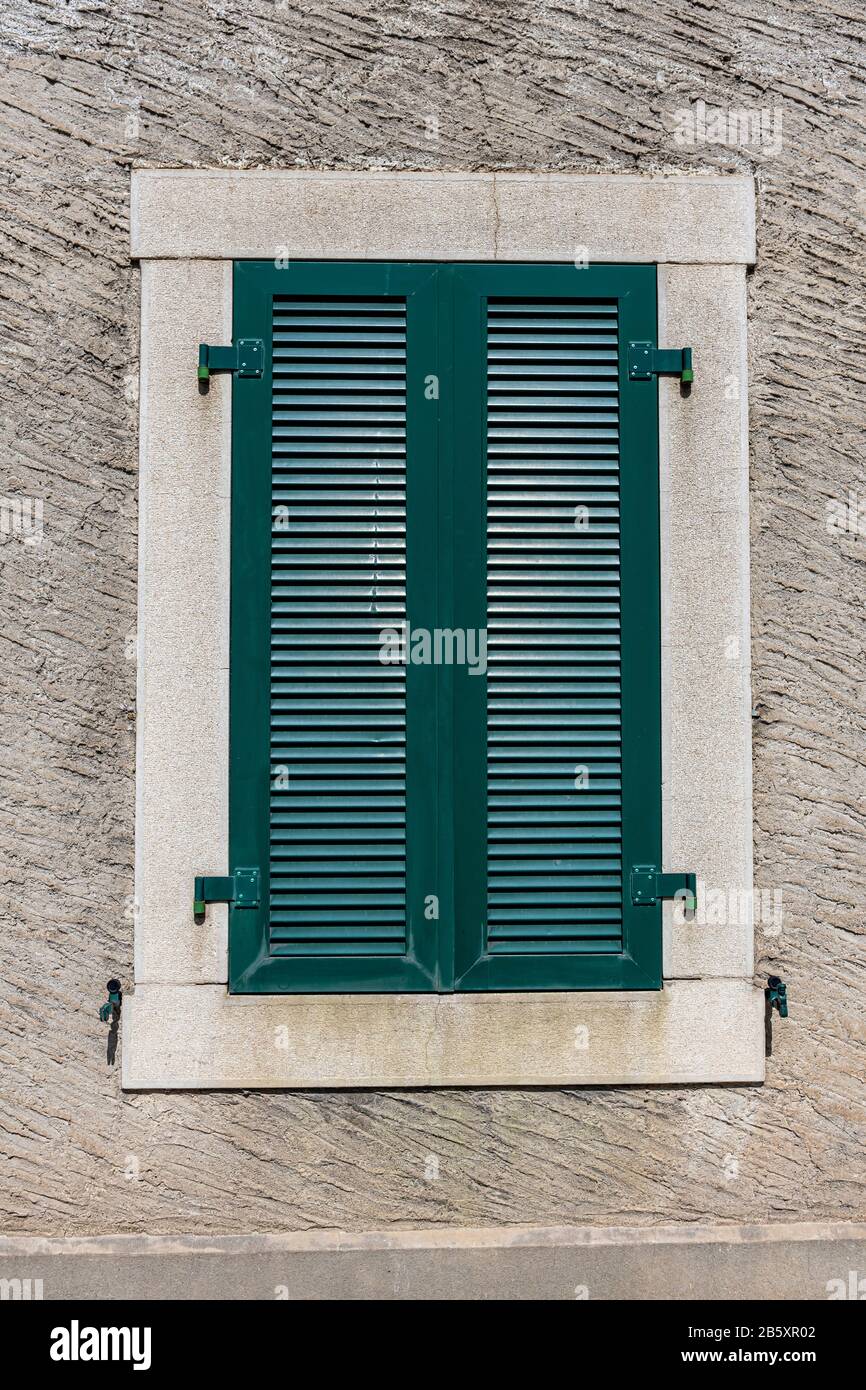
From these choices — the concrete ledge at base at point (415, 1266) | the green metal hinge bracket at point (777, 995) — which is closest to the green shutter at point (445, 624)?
the green metal hinge bracket at point (777, 995)

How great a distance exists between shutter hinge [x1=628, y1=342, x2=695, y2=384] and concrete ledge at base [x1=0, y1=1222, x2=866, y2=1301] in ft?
9.54

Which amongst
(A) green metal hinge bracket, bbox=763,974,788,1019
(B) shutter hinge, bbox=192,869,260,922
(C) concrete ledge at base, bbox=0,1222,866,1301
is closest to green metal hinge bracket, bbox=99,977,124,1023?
(B) shutter hinge, bbox=192,869,260,922

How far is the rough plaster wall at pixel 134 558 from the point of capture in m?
3.70

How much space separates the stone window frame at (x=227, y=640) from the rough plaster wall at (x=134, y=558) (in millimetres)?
96

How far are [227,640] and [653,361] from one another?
1.74 meters

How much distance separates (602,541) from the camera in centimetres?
376

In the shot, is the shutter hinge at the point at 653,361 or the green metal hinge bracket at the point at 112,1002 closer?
the green metal hinge bracket at the point at 112,1002

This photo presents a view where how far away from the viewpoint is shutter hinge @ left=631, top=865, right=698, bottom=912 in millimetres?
3713

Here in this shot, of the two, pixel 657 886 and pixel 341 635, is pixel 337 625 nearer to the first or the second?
pixel 341 635

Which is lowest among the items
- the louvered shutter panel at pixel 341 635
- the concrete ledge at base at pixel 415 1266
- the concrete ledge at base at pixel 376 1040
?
the concrete ledge at base at pixel 415 1266

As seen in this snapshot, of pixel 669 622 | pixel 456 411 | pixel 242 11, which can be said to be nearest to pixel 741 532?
pixel 669 622

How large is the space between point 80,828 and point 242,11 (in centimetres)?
283

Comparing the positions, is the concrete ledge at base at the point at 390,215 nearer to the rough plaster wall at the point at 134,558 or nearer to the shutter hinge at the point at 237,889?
the rough plaster wall at the point at 134,558

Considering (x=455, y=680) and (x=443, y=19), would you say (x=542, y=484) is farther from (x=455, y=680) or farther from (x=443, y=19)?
(x=443, y=19)
